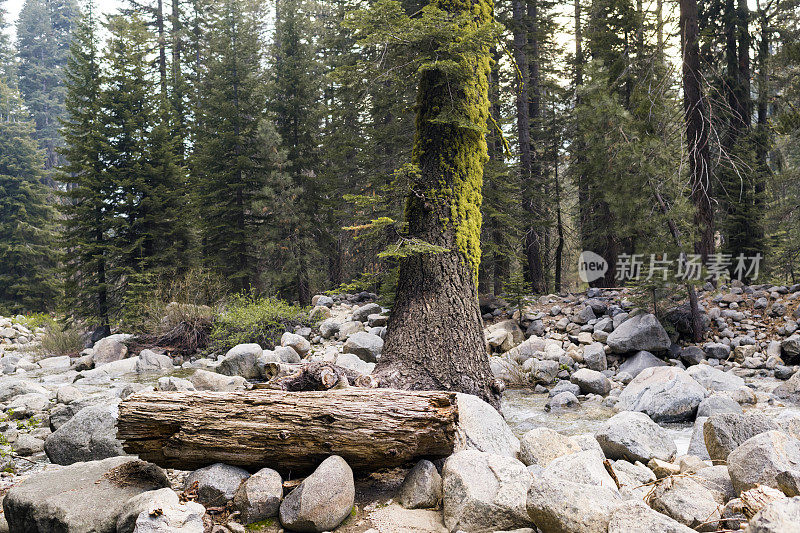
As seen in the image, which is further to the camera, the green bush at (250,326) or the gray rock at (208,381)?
the green bush at (250,326)

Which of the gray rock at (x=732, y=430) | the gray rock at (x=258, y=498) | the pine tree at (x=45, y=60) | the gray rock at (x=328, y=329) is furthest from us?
the pine tree at (x=45, y=60)

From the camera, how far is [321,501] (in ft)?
10.1

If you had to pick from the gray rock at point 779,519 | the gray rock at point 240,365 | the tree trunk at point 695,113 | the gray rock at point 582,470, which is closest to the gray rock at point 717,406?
the gray rock at point 582,470

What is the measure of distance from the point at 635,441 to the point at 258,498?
125 inches

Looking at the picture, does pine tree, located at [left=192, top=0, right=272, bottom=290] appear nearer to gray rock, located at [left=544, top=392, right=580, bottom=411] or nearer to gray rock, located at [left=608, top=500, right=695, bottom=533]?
gray rock, located at [left=544, top=392, right=580, bottom=411]

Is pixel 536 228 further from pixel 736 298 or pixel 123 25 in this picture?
pixel 123 25

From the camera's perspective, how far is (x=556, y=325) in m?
10.3

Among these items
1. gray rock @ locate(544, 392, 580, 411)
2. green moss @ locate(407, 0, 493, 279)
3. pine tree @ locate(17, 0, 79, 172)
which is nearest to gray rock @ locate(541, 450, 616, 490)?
green moss @ locate(407, 0, 493, 279)

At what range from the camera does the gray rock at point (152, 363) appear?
397 inches

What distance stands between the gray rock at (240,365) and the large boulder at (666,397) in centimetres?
609

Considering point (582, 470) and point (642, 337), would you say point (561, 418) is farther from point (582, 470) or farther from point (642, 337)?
point (582, 470)

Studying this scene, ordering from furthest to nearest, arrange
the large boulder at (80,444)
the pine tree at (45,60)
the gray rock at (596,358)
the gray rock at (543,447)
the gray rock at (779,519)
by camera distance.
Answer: the pine tree at (45,60) < the gray rock at (596,358) < the large boulder at (80,444) < the gray rock at (543,447) < the gray rock at (779,519)

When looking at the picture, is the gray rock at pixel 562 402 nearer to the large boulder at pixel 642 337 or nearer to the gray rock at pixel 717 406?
the gray rock at pixel 717 406

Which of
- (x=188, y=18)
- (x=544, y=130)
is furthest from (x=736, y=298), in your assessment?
(x=188, y=18)
